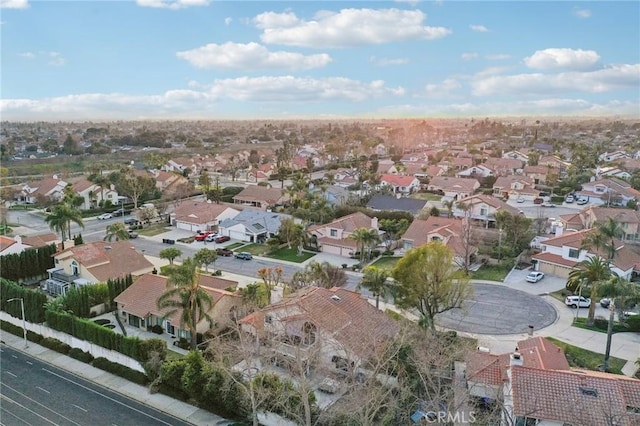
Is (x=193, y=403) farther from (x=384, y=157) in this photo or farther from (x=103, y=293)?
(x=384, y=157)

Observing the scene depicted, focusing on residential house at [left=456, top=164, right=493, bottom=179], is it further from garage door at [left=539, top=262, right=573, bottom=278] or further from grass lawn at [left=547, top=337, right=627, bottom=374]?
grass lawn at [left=547, top=337, right=627, bottom=374]

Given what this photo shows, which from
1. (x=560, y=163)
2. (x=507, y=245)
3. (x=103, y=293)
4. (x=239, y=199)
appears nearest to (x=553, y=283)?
(x=507, y=245)

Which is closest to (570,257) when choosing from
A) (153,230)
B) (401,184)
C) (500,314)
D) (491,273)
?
(491,273)

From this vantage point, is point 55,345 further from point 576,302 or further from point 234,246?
point 576,302

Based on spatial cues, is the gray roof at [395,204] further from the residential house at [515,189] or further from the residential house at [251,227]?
the residential house at [515,189]

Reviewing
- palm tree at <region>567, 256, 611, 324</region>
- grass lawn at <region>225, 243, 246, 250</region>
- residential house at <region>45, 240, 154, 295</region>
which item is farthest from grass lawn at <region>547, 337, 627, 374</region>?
grass lawn at <region>225, 243, 246, 250</region>
